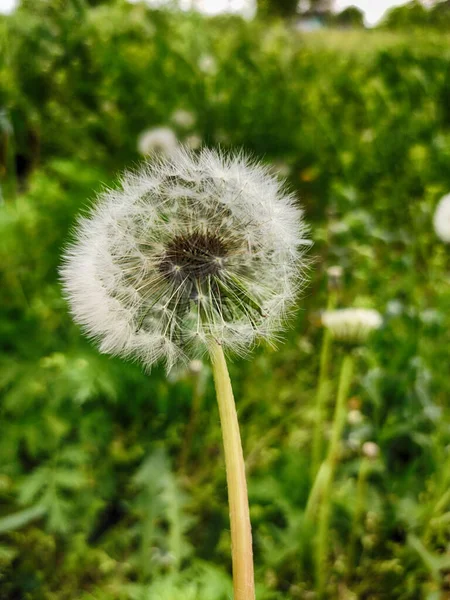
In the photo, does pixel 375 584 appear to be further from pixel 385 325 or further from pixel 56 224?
pixel 56 224

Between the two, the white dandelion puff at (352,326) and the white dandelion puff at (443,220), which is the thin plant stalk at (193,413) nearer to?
the white dandelion puff at (352,326)

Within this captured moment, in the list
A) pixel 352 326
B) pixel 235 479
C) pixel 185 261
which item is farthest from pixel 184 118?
pixel 235 479

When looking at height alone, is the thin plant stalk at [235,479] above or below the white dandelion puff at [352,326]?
below


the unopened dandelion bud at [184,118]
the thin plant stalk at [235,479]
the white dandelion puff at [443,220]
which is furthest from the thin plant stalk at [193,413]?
the unopened dandelion bud at [184,118]

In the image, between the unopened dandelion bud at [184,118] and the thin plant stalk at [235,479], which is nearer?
the thin plant stalk at [235,479]

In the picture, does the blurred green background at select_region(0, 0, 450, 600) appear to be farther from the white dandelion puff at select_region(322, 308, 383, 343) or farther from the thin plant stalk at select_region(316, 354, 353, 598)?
the white dandelion puff at select_region(322, 308, 383, 343)

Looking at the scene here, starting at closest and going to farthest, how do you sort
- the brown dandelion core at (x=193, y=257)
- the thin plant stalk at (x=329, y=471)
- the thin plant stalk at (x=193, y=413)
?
the brown dandelion core at (x=193, y=257)
the thin plant stalk at (x=329, y=471)
the thin plant stalk at (x=193, y=413)
